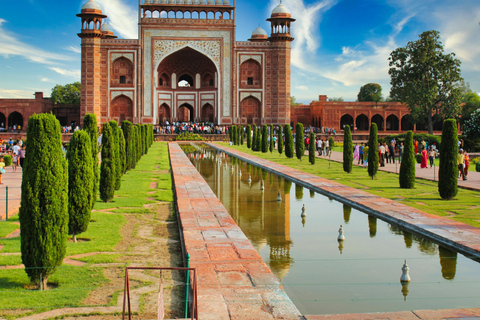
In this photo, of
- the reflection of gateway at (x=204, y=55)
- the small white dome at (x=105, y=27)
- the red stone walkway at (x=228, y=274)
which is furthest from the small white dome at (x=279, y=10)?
the red stone walkway at (x=228, y=274)

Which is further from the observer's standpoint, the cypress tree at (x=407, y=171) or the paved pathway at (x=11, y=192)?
the cypress tree at (x=407, y=171)

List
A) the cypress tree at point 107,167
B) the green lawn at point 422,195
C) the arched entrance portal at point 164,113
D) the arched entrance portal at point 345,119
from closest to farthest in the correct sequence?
1. the green lawn at point 422,195
2. the cypress tree at point 107,167
3. the arched entrance portal at point 164,113
4. the arched entrance portal at point 345,119

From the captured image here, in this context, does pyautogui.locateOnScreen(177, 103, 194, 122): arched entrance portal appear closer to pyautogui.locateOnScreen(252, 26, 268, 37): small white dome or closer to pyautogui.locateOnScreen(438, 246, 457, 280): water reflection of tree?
pyautogui.locateOnScreen(252, 26, 268, 37): small white dome

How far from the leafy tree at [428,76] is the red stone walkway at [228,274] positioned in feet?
70.0

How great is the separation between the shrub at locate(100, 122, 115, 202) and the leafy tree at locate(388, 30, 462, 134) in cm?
2079

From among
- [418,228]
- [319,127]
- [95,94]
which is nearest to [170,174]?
[418,228]

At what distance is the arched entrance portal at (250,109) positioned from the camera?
29625 millimetres

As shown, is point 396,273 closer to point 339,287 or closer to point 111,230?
point 339,287

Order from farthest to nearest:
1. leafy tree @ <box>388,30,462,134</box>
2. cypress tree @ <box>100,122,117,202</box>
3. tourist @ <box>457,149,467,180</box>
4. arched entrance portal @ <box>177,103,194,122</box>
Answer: arched entrance portal @ <box>177,103,194,122</box> → leafy tree @ <box>388,30,462,134</box> → tourist @ <box>457,149,467,180</box> → cypress tree @ <box>100,122,117,202</box>

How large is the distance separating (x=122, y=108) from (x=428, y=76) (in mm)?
16842

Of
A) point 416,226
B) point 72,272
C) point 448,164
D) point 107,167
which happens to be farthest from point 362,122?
point 72,272

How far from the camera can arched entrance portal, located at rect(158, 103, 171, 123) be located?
31.4 metres

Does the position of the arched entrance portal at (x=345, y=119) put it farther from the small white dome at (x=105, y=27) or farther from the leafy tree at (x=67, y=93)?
the leafy tree at (x=67, y=93)

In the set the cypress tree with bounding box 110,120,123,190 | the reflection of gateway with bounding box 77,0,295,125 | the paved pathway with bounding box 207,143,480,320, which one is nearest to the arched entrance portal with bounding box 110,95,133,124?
the reflection of gateway with bounding box 77,0,295,125
